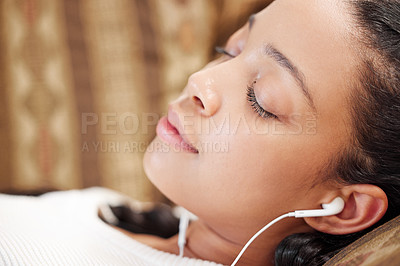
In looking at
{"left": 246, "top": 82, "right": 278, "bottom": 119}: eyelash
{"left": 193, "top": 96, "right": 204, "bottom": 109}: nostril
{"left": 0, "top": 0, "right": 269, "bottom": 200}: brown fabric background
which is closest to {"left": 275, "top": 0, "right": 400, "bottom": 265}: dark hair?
{"left": 246, "top": 82, "right": 278, "bottom": 119}: eyelash

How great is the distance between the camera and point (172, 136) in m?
0.80

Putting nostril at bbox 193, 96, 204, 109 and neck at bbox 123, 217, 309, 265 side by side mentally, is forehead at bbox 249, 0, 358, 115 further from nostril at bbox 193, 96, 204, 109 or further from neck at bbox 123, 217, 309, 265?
neck at bbox 123, 217, 309, 265

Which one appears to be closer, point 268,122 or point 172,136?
point 268,122

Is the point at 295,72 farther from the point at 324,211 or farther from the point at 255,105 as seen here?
the point at 324,211

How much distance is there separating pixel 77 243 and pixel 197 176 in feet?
0.93

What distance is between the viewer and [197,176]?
75 centimetres

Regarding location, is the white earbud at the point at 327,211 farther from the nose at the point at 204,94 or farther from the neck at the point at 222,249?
the nose at the point at 204,94

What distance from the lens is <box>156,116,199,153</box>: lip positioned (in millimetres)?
771

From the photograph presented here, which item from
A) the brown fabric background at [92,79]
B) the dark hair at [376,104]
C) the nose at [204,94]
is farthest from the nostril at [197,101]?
the brown fabric background at [92,79]

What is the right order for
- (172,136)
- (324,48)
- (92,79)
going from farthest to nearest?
(92,79) < (172,136) < (324,48)

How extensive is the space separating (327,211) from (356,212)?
0.06 m

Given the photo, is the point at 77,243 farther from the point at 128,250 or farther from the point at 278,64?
the point at 278,64

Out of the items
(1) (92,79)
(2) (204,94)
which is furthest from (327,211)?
(1) (92,79)

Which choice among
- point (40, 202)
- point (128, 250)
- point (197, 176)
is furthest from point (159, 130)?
point (40, 202)
